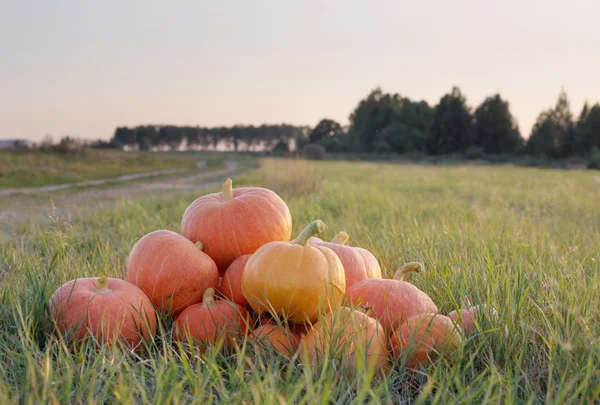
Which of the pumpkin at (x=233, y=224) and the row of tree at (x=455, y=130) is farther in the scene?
the row of tree at (x=455, y=130)

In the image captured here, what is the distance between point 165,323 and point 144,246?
1.17 ft

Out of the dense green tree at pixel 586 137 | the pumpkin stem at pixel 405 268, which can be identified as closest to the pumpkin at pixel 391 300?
the pumpkin stem at pixel 405 268

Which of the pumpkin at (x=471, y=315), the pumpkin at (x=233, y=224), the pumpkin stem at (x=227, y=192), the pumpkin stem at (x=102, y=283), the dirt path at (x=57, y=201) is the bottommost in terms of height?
the dirt path at (x=57, y=201)

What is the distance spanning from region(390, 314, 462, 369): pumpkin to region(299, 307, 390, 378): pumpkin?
0.23ft

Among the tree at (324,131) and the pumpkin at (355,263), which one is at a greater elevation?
the tree at (324,131)

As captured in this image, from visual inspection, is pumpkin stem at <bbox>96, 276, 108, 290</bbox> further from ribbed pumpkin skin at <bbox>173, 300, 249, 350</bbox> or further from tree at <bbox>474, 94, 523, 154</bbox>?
tree at <bbox>474, 94, 523, 154</bbox>

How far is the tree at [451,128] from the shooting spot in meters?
63.3

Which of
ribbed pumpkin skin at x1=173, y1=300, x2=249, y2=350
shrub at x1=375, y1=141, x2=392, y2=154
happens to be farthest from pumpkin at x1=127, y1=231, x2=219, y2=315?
shrub at x1=375, y1=141, x2=392, y2=154

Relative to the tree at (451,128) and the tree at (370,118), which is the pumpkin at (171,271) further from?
the tree at (370,118)

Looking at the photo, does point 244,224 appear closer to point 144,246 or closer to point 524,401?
point 144,246

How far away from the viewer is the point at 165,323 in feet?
7.01

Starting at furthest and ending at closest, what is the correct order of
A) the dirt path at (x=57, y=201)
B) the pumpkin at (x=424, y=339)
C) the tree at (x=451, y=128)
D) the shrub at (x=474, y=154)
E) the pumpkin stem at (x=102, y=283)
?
the tree at (x=451, y=128) → the shrub at (x=474, y=154) → the dirt path at (x=57, y=201) → the pumpkin stem at (x=102, y=283) → the pumpkin at (x=424, y=339)

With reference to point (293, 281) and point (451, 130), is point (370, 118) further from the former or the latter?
point (293, 281)

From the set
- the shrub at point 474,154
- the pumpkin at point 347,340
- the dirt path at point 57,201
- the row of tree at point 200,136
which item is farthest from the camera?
the row of tree at point 200,136
